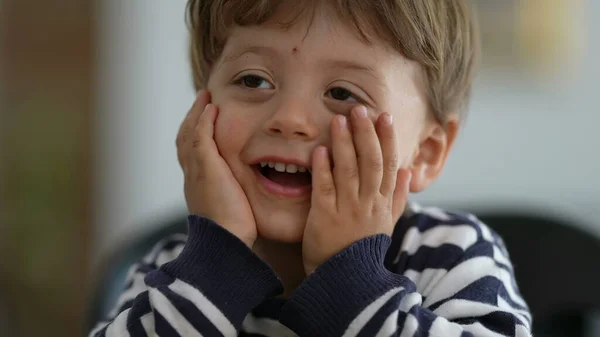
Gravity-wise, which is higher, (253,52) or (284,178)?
(253,52)

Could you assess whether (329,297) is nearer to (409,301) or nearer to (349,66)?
(409,301)

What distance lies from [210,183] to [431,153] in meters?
0.32

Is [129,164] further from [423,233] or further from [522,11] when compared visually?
[423,233]

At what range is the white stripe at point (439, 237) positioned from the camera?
0.91 m

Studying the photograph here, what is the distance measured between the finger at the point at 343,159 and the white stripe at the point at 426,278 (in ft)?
0.53

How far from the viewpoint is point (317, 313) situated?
759mm

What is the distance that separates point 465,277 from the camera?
84 centimetres

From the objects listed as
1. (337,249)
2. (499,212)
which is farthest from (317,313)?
(499,212)

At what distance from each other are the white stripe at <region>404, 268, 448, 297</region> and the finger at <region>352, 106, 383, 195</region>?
0.49 feet

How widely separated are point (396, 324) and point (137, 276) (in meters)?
0.43

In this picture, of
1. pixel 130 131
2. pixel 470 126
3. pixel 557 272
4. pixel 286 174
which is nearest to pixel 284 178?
pixel 286 174

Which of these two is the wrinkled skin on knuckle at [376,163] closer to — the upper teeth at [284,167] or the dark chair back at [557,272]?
the upper teeth at [284,167]

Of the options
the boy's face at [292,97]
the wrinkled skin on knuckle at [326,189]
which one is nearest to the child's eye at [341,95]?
the boy's face at [292,97]

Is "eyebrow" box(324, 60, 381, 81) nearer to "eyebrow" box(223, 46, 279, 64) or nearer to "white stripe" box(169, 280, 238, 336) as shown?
"eyebrow" box(223, 46, 279, 64)
